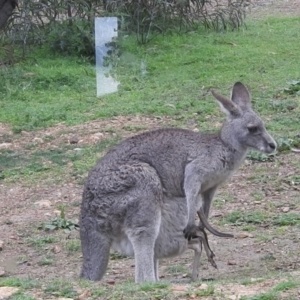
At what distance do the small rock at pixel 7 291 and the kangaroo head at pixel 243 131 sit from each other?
6.26 feet

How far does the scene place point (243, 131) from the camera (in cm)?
616

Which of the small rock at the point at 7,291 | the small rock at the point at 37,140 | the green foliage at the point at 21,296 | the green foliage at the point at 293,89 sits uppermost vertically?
the green foliage at the point at 21,296

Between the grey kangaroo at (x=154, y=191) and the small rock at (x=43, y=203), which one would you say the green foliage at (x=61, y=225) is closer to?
the small rock at (x=43, y=203)

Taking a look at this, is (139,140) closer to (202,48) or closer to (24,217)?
(24,217)

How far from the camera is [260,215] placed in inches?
276

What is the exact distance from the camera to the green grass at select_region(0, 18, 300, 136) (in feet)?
32.7

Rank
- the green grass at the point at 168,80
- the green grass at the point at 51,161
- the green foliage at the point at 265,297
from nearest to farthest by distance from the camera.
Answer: the green foliage at the point at 265,297 < the green grass at the point at 51,161 < the green grass at the point at 168,80

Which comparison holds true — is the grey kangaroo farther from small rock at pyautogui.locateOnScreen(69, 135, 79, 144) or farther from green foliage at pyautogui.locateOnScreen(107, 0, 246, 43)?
green foliage at pyautogui.locateOnScreen(107, 0, 246, 43)

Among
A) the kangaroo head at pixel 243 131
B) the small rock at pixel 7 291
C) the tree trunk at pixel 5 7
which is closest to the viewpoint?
the small rock at pixel 7 291

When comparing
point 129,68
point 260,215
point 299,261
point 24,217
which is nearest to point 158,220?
point 299,261

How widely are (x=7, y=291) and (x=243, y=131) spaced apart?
82.4 inches

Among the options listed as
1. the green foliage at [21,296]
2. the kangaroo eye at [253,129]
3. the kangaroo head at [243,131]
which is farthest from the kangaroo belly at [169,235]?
the green foliage at [21,296]

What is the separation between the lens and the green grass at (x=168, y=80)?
32.7 feet

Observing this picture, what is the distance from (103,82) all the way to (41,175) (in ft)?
10.9
